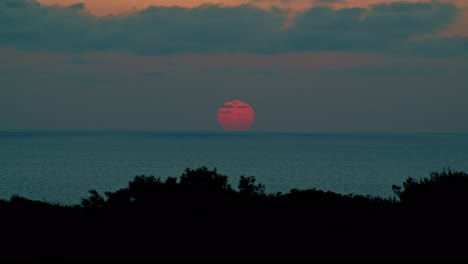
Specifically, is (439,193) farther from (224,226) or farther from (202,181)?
(224,226)

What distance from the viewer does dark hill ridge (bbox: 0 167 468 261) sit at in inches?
612

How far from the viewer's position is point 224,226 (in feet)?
57.4

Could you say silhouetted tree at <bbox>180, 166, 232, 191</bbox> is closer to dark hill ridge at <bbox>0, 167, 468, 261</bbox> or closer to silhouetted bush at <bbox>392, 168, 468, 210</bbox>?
dark hill ridge at <bbox>0, 167, 468, 261</bbox>

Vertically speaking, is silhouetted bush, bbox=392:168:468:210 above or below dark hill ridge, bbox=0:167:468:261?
above

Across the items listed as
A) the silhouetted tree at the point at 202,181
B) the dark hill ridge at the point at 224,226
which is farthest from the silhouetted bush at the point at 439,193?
the silhouetted tree at the point at 202,181

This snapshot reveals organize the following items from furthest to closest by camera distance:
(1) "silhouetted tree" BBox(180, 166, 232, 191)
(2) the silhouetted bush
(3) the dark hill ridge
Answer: (1) "silhouetted tree" BBox(180, 166, 232, 191) < (2) the silhouetted bush < (3) the dark hill ridge

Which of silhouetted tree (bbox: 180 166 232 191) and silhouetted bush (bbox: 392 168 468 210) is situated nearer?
silhouetted bush (bbox: 392 168 468 210)

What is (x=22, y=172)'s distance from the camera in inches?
4156

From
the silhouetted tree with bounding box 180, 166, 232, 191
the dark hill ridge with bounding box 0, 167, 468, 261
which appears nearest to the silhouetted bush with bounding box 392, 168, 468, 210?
A: the dark hill ridge with bounding box 0, 167, 468, 261

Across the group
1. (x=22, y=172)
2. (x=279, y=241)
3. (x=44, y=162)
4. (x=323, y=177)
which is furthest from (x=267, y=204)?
(x=44, y=162)

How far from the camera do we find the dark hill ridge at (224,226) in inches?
612

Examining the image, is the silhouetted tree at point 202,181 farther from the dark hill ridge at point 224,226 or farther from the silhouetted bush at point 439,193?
the silhouetted bush at point 439,193

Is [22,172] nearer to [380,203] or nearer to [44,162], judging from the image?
[44,162]

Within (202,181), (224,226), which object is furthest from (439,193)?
(224,226)
